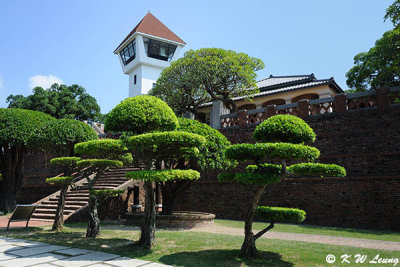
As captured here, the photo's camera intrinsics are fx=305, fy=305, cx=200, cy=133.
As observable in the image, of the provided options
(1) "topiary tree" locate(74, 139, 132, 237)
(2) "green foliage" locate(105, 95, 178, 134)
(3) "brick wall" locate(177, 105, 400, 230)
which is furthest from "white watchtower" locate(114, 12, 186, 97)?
(2) "green foliage" locate(105, 95, 178, 134)

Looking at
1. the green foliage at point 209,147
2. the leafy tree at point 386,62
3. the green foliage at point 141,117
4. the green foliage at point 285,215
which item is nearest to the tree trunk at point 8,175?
the green foliage at point 209,147

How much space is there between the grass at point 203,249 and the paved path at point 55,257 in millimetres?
325

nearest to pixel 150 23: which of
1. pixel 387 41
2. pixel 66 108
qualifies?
pixel 66 108

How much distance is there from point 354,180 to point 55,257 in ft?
31.3

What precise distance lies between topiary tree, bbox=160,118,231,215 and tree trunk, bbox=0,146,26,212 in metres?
8.58

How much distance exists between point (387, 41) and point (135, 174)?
13.3 meters

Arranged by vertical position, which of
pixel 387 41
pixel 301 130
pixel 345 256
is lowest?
pixel 345 256

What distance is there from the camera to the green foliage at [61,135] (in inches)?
423

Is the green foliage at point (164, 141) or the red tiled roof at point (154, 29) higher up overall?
the red tiled roof at point (154, 29)

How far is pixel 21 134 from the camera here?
13312 mm

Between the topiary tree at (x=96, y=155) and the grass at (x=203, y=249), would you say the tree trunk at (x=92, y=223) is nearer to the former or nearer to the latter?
the topiary tree at (x=96, y=155)

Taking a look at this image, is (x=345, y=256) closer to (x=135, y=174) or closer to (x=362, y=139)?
(x=135, y=174)

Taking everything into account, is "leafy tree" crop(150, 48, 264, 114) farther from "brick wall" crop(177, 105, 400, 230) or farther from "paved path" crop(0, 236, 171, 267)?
"paved path" crop(0, 236, 171, 267)

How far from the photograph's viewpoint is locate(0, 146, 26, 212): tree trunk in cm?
1471
